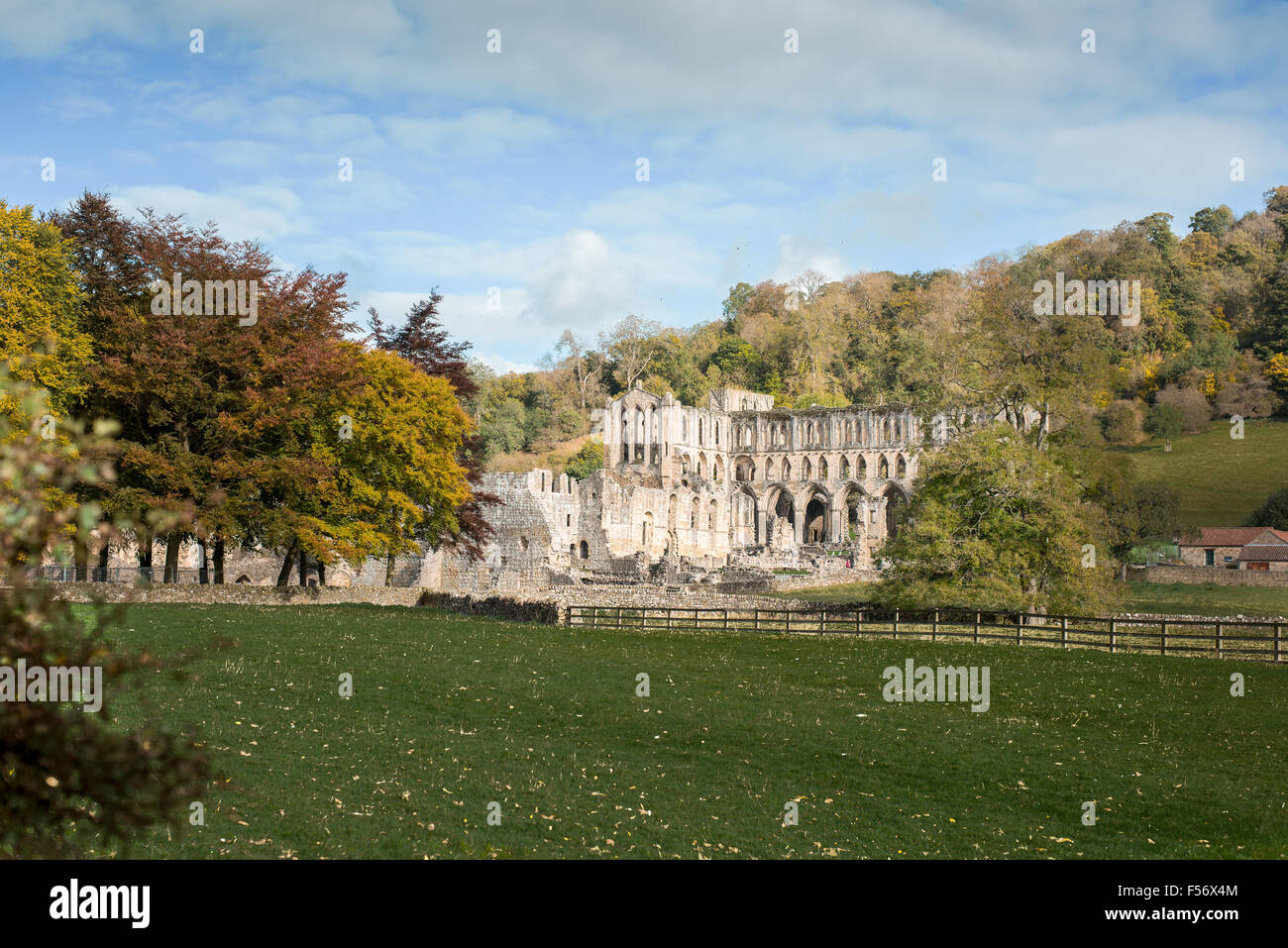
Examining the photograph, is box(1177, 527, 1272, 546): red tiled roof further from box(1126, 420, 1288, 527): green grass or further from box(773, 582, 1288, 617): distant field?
box(773, 582, 1288, 617): distant field

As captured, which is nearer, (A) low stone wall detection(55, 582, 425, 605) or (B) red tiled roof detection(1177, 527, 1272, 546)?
(A) low stone wall detection(55, 582, 425, 605)

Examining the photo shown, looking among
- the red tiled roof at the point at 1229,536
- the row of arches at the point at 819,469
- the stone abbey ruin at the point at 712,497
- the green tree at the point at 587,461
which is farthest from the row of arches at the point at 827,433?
the red tiled roof at the point at 1229,536

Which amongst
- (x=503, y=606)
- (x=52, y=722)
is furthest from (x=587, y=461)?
(x=52, y=722)

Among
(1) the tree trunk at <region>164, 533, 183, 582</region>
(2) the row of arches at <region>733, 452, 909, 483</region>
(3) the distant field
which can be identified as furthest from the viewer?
(2) the row of arches at <region>733, 452, 909, 483</region>

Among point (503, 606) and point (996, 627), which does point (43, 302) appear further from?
point (996, 627)

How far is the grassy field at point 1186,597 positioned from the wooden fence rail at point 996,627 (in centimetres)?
1080

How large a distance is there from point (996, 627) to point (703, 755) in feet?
57.0

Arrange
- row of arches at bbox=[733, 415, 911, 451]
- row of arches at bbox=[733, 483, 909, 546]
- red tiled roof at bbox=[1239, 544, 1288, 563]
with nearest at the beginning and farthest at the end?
red tiled roof at bbox=[1239, 544, 1288, 563]
row of arches at bbox=[733, 483, 909, 546]
row of arches at bbox=[733, 415, 911, 451]

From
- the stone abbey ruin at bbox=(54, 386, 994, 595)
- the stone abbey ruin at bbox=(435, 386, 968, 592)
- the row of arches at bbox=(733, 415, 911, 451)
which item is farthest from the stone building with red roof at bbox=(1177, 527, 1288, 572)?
the row of arches at bbox=(733, 415, 911, 451)

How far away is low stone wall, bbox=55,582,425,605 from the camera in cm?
3334

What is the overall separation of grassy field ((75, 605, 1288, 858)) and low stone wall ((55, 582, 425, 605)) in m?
6.13

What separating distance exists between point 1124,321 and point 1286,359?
1581cm

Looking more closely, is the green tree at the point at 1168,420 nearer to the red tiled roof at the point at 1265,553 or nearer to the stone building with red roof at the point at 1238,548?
the stone building with red roof at the point at 1238,548

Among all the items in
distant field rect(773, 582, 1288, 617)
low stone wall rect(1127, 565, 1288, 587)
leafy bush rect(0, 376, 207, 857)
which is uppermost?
leafy bush rect(0, 376, 207, 857)
